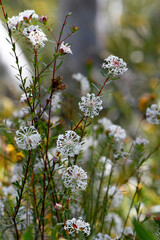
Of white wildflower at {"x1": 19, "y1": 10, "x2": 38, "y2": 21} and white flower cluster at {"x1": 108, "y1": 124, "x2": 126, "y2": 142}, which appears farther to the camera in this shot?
white flower cluster at {"x1": 108, "y1": 124, "x2": 126, "y2": 142}

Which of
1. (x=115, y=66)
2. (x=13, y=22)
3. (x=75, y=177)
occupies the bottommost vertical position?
(x=75, y=177)

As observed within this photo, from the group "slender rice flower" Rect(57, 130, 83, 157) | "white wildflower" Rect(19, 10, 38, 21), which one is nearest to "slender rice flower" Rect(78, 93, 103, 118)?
"slender rice flower" Rect(57, 130, 83, 157)

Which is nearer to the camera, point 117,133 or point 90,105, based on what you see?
point 90,105

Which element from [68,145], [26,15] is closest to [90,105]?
[68,145]

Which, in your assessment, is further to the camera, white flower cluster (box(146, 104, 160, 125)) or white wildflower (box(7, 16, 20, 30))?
white flower cluster (box(146, 104, 160, 125))

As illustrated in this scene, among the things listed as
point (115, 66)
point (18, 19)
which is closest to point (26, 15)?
point (18, 19)

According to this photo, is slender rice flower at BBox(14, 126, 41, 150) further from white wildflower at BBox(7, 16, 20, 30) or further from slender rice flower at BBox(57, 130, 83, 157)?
white wildflower at BBox(7, 16, 20, 30)

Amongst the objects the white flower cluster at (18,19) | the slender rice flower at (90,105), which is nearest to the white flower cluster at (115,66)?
the slender rice flower at (90,105)

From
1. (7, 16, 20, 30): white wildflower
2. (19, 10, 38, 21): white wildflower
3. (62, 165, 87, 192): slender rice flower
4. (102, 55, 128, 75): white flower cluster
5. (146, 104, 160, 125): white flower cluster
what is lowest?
(62, 165, 87, 192): slender rice flower

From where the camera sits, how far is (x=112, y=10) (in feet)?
22.8

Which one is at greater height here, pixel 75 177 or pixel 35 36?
pixel 35 36

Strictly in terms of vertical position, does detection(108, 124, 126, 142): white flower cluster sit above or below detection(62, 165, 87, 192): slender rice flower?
above

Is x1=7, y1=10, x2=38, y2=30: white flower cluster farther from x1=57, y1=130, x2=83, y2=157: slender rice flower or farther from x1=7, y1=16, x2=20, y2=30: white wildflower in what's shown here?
x1=57, y1=130, x2=83, y2=157: slender rice flower

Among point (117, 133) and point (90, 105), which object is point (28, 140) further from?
point (117, 133)
